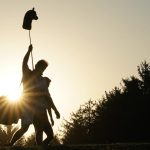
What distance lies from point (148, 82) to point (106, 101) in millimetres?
5874

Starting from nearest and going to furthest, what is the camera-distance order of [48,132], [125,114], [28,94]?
[28,94] → [48,132] → [125,114]

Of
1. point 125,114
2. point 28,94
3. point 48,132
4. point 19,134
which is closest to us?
point 19,134

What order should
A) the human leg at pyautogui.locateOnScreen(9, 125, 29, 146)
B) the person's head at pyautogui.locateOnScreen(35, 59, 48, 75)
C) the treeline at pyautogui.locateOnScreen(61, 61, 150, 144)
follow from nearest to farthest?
the human leg at pyautogui.locateOnScreen(9, 125, 29, 146) < the person's head at pyautogui.locateOnScreen(35, 59, 48, 75) < the treeline at pyautogui.locateOnScreen(61, 61, 150, 144)

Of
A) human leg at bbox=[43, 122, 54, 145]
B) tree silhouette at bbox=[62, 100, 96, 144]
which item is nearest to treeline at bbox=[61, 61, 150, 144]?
tree silhouette at bbox=[62, 100, 96, 144]

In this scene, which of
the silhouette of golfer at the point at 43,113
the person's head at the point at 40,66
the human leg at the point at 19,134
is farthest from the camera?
the person's head at the point at 40,66

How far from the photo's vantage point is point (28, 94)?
9.37 metres

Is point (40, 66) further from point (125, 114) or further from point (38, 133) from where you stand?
point (125, 114)

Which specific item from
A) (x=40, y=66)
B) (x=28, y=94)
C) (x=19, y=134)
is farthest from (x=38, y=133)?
(x=40, y=66)

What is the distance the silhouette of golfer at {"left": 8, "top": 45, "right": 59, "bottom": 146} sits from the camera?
29.9 ft

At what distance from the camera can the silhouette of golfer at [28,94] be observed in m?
9.12

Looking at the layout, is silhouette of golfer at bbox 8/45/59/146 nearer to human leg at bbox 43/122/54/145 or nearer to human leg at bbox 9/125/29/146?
human leg at bbox 9/125/29/146

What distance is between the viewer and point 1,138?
202 feet

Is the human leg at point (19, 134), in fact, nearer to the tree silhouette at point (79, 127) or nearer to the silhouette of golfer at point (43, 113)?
the silhouette of golfer at point (43, 113)

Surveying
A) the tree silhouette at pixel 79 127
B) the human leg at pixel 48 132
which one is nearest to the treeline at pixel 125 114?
the tree silhouette at pixel 79 127
